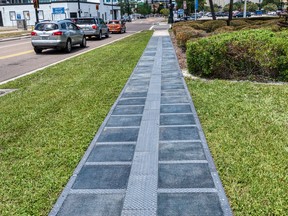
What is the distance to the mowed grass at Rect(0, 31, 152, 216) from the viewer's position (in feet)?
11.5

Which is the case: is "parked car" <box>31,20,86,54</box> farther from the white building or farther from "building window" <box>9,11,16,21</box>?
"building window" <box>9,11,16,21</box>

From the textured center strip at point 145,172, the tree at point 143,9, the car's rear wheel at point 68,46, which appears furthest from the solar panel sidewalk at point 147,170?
the tree at point 143,9

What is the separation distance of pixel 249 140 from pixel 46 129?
10.5 feet

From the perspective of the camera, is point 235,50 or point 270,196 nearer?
point 270,196

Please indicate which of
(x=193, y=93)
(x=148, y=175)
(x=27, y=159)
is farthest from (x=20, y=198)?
(x=193, y=93)

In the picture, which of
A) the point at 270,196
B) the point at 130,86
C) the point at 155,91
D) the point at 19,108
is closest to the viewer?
the point at 270,196

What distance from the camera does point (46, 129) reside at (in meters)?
5.37

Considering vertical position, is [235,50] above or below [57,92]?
above

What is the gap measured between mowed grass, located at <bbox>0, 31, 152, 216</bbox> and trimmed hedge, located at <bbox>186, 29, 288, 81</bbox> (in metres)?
2.41

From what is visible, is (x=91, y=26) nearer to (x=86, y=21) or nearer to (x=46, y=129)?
(x=86, y=21)

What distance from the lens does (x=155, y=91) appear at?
784 centimetres

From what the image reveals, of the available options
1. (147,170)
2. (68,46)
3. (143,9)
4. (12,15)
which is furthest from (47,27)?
(143,9)

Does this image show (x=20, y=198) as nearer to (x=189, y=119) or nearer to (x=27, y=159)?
(x=27, y=159)

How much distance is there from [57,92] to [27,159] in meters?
3.85
